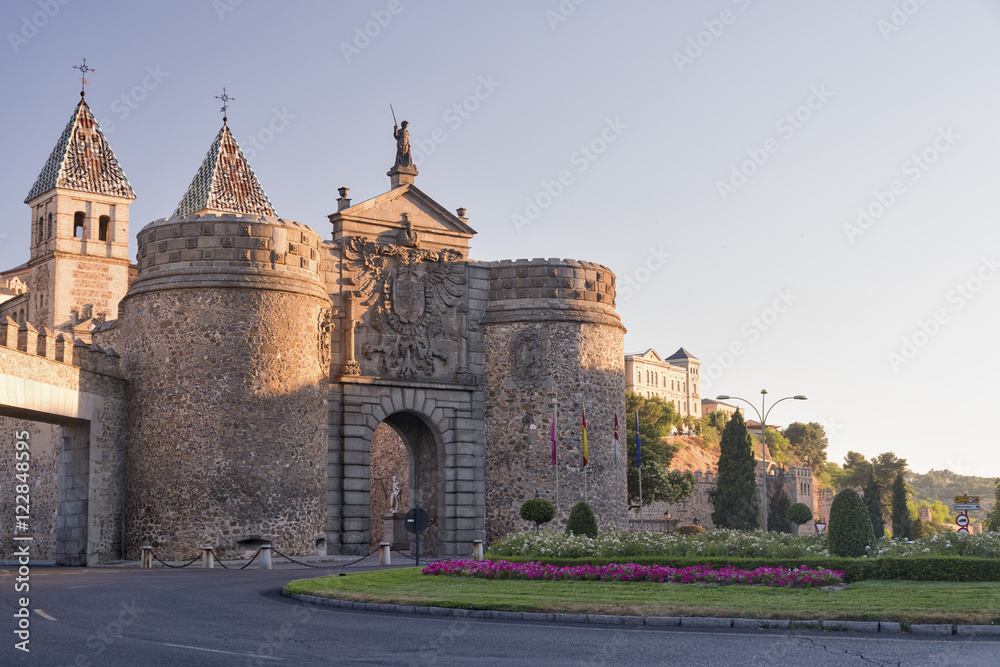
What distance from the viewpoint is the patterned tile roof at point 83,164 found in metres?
73.8

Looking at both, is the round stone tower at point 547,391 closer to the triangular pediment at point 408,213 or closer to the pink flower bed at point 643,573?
the triangular pediment at point 408,213

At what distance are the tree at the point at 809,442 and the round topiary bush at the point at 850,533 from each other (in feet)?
557

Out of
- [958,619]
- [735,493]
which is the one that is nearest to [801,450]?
[735,493]

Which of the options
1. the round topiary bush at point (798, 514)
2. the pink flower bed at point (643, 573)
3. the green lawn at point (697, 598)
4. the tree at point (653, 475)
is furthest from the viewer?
the tree at point (653, 475)

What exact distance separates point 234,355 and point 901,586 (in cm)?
2199

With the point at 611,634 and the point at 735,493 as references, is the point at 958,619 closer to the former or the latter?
the point at 611,634

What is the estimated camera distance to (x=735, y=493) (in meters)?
74.5

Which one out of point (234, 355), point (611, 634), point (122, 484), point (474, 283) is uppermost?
point (474, 283)

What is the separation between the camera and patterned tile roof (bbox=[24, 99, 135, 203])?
73.8 meters

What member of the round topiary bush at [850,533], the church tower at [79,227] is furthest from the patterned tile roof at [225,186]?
the round topiary bush at [850,533]

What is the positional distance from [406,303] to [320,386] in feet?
17.9

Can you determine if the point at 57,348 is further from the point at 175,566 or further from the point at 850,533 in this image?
the point at 850,533

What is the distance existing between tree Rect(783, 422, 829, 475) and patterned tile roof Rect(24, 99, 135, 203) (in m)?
141

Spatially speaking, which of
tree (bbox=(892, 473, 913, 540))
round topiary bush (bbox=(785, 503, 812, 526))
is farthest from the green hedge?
tree (bbox=(892, 473, 913, 540))
